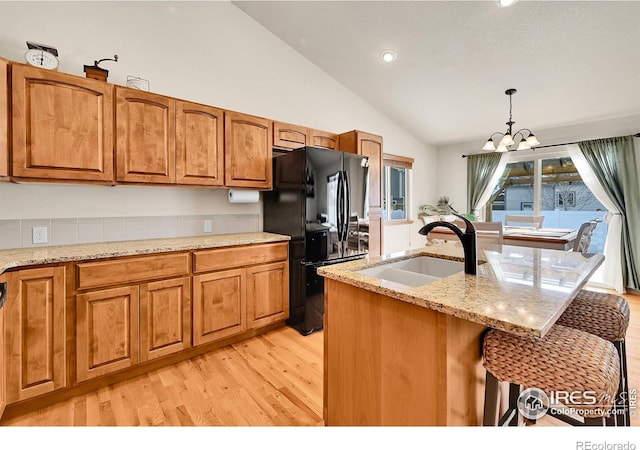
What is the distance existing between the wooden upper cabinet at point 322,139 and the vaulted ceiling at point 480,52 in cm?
95

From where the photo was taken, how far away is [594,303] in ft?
4.82

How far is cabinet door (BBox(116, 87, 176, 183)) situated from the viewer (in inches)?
84.8

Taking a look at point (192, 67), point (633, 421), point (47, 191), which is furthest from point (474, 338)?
point (192, 67)

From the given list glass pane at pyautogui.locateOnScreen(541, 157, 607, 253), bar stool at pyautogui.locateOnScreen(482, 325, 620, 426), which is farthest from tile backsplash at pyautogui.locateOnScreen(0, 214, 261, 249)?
glass pane at pyautogui.locateOnScreen(541, 157, 607, 253)

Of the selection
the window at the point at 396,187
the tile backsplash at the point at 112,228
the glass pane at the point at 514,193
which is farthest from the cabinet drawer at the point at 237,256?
the glass pane at the point at 514,193

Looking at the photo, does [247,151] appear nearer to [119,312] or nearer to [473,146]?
[119,312]

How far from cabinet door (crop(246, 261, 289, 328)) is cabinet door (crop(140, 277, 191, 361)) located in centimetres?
54

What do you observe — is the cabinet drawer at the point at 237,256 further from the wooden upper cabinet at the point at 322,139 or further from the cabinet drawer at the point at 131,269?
the wooden upper cabinet at the point at 322,139

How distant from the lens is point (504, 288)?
1.09 meters

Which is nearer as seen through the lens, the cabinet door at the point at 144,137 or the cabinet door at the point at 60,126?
the cabinet door at the point at 60,126

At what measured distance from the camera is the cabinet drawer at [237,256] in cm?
233

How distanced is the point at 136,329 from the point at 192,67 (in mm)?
2411

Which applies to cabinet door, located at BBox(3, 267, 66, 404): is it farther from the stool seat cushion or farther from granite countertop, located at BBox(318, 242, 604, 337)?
the stool seat cushion
